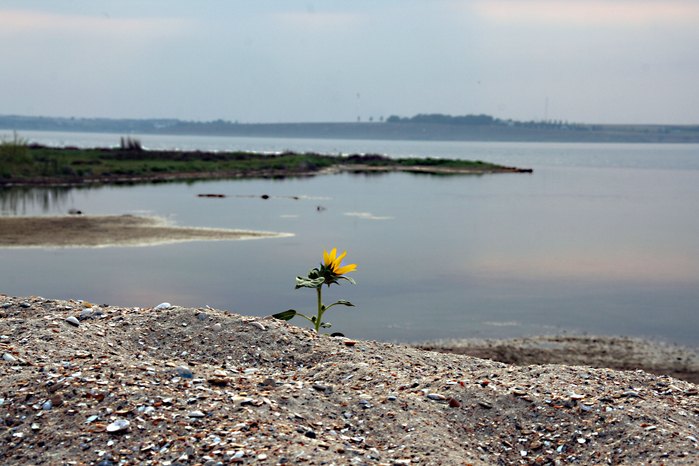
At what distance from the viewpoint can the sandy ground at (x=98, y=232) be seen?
21250 millimetres

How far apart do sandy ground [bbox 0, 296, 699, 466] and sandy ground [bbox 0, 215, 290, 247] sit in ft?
52.3

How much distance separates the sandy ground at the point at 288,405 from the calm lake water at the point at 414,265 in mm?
5507

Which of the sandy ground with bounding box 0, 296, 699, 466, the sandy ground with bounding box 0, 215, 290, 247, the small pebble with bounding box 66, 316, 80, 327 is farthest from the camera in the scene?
the sandy ground with bounding box 0, 215, 290, 247

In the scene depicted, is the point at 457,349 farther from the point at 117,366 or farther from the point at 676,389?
the point at 117,366

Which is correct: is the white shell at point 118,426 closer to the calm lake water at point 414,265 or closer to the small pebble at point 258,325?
the small pebble at point 258,325

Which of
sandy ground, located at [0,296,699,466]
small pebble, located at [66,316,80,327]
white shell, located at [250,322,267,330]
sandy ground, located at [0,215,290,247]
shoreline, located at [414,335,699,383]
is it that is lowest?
shoreline, located at [414,335,699,383]

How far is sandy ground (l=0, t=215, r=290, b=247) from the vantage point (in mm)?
21250

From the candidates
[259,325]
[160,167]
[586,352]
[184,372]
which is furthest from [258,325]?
[160,167]

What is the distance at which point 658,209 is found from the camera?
37.3 m

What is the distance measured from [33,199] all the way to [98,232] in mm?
13202

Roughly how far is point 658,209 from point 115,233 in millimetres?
30456

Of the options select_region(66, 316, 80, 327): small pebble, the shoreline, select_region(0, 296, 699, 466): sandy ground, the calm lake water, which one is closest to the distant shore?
the calm lake water

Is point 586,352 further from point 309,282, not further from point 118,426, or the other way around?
point 118,426

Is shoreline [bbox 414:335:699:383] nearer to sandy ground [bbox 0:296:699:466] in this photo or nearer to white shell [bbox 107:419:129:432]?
sandy ground [bbox 0:296:699:466]
